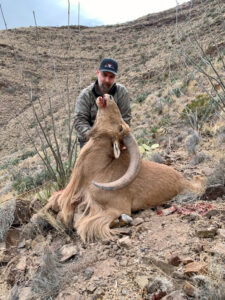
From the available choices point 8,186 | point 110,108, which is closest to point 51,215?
point 110,108

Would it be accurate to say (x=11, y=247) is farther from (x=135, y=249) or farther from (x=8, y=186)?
(x=8, y=186)

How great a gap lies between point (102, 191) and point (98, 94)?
7.81 feet

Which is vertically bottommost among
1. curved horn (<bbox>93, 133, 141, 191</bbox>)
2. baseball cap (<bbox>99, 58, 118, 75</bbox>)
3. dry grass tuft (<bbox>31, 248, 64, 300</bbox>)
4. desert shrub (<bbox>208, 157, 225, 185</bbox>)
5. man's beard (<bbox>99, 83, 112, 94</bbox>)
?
dry grass tuft (<bbox>31, 248, 64, 300</bbox>)

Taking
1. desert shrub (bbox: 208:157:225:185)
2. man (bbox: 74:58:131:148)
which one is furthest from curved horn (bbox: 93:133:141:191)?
man (bbox: 74:58:131:148)

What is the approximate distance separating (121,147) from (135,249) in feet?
4.11

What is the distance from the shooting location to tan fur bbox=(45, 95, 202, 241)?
3.26 metres

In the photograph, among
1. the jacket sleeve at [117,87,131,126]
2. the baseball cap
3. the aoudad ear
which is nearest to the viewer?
the aoudad ear

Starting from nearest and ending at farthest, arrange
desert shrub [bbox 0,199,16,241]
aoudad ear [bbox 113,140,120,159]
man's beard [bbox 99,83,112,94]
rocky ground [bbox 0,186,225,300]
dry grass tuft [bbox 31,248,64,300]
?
rocky ground [bbox 0,186,225,300] → dry grass tuft [bbox 31,248,64,300] → aoudad ear [bbox 113,140,120,159] → desert shrub [bbox 0,199,16,241] → man's beard [bbox 99,83,112,94]

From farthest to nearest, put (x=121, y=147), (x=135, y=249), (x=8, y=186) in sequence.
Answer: (x=8, y=186), (x=121, y=147), (x=135, y=249)

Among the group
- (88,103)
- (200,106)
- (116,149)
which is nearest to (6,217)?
(116,149)

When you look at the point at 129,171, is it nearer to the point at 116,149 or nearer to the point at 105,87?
the point at 116,149

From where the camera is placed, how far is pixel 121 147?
359 cm

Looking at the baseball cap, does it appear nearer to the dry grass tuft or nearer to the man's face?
the man's face

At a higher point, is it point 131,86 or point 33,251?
point 131,86
